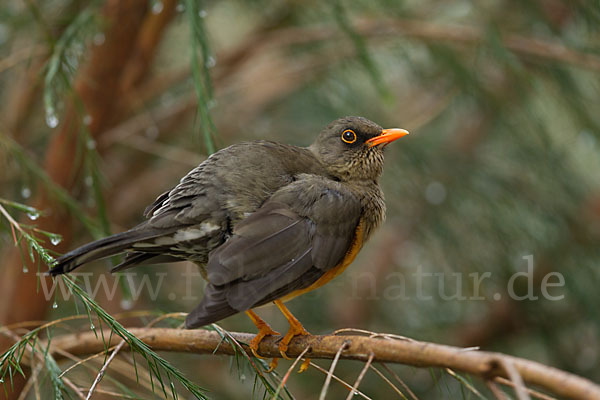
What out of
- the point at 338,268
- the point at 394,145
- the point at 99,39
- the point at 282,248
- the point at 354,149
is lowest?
the point at 338,268

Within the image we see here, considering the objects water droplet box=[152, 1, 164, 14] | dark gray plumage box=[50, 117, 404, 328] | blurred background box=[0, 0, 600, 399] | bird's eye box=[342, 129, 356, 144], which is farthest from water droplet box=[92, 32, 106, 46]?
bird's eye box=[342, 129, 356, 144]

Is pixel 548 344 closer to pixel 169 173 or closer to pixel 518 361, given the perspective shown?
pixel 169 173

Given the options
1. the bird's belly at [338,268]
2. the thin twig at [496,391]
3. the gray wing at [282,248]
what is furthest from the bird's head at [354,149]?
the thin twig at [496,391]

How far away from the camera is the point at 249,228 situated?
276 centimetres

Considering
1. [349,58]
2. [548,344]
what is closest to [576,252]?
[548,344]

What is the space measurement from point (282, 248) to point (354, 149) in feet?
3.06

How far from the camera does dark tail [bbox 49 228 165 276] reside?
2.35 meters

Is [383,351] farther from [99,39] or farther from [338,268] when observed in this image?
[99,39]

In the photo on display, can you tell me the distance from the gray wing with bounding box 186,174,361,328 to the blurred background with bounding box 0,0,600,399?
141cm

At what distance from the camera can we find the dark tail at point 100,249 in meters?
2.35

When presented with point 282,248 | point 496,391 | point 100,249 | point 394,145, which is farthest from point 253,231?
point 394,145

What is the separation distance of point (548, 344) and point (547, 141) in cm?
165

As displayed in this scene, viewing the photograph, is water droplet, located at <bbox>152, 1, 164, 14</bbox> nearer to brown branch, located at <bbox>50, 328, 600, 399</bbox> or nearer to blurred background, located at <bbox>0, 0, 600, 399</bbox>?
blurred background, located at <bbox>0, 0, 600, 399</bbox>

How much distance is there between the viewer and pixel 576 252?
527 cm
